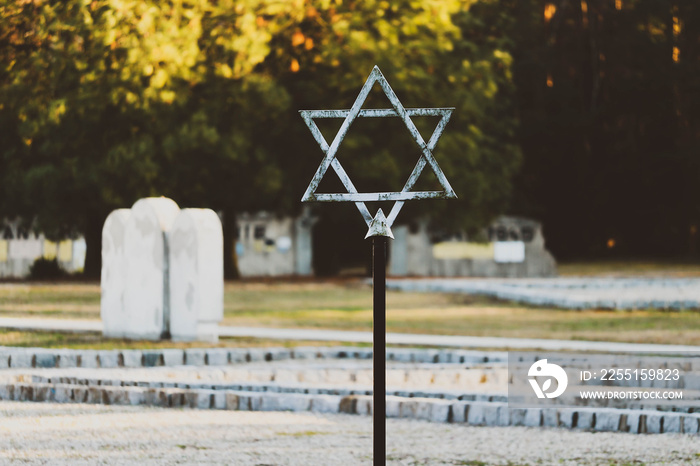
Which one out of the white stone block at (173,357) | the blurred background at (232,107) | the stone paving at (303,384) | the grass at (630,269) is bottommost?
the stone paving at (303,384)

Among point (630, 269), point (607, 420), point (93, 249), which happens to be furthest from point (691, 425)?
point (630, 269)

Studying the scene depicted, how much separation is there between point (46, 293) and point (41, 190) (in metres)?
5.21

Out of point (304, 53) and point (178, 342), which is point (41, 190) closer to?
point (304, 53)

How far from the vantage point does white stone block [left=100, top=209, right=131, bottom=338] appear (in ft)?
57.2

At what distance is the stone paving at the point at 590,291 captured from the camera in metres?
24.5

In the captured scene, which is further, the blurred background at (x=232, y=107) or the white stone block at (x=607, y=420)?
the blurred background at (x=232, y=107)

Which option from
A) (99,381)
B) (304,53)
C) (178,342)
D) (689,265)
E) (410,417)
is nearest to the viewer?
(410,417)

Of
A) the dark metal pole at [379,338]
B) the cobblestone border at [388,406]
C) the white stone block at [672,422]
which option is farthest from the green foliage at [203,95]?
the dark metal pole at [379,338]

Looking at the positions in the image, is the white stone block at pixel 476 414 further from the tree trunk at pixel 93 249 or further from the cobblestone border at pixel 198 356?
the tree trunk at pixel 93 249

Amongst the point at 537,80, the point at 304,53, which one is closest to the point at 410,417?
the point at 304,53

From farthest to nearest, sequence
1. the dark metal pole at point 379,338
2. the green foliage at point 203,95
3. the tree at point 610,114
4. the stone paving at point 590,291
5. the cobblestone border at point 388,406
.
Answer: the tree at point 610,114, the green foliage at point 203,95, the stone paving at point 590,291, the cobblestone border at point 388,406, the dark metal pole at point 379,338

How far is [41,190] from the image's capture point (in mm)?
33719

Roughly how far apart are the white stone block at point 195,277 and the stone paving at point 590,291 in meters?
10.0

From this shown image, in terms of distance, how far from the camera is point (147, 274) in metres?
17.4
